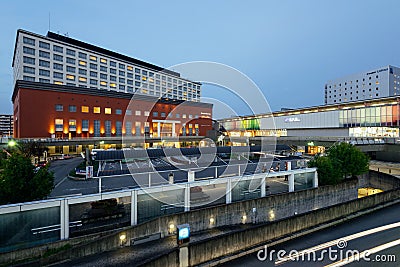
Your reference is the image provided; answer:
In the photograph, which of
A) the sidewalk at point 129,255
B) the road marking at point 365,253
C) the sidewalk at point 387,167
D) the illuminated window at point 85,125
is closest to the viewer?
the road marking at point 365,253

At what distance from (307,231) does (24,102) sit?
5081 centimetres

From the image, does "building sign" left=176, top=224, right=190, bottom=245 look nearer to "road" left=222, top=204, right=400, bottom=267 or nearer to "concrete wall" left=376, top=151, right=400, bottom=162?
"road" left=222, top=204, right=400, bottom=267

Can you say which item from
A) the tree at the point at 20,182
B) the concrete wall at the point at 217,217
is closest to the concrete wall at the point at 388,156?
the concrete wall at the point at 217,217

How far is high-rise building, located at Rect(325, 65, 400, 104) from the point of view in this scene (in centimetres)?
8412

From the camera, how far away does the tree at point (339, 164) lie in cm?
1623

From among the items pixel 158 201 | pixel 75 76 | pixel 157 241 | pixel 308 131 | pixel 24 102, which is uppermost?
pixel 75 76

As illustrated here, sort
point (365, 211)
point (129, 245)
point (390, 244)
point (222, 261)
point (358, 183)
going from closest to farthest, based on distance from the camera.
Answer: point (222, 261) → point (390, 244) → point (129, 245) → point (365, 211) → point (358, 183)

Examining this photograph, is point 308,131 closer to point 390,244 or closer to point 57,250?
point 390,244

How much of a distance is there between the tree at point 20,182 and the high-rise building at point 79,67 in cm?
4685

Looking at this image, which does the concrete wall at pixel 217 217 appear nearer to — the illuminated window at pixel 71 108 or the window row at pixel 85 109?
the window row at pixel 85 109

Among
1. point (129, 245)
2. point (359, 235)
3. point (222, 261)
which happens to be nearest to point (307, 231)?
point (359, 235)

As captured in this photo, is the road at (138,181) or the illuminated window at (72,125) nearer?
the road at (138,181)

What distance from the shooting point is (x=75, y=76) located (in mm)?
59938

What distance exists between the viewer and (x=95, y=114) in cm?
4978
